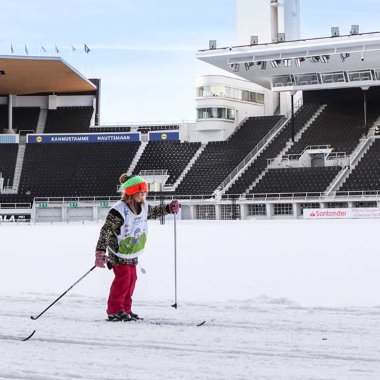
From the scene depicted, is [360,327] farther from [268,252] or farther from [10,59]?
[10,59]

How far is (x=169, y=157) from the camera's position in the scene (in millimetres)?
53625

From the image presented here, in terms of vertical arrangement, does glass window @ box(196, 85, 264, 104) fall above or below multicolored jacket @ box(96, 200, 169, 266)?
above

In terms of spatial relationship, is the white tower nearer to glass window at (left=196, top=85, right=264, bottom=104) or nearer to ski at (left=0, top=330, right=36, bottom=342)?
glass window at (left=196, top=85, right=264, bottom=104)

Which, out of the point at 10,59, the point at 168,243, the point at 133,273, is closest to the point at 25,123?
the point at 10,59

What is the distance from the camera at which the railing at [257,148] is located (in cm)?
4888

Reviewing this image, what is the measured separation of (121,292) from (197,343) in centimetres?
165

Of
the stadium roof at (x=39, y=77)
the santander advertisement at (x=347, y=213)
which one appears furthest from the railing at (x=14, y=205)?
the santander advertisement at (x=347, y=213)

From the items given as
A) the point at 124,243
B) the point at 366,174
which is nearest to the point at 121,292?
the point at 124,243

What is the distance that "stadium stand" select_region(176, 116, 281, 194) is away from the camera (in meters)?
49.3

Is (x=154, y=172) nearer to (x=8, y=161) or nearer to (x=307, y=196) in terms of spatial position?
(x=8, y=161)

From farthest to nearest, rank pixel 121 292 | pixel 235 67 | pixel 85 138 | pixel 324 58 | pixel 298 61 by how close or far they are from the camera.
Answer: pixel 85 138 < pixel 235 67 < pixel 298 61 < pixel 324 58 < pixel 121 292

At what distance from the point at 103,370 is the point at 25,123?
190ft

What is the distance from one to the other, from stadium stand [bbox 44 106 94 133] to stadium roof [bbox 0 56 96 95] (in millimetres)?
1815

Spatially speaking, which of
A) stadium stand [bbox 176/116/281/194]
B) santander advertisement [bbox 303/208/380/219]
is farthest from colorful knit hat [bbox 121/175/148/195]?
stadium stand [bbox 176/116/281/194]
